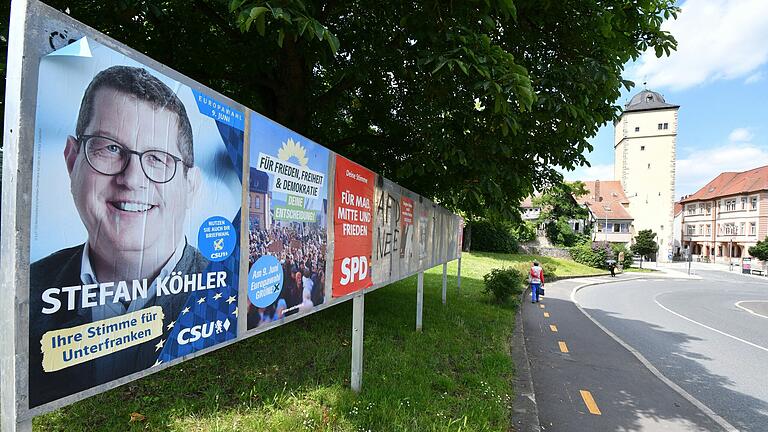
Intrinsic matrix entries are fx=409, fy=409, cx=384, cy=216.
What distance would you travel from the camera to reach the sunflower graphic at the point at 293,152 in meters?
2.90

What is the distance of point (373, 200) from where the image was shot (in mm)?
4773

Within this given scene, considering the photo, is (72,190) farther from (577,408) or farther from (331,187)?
(577,408)

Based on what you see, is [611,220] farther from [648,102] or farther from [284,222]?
[284,222]

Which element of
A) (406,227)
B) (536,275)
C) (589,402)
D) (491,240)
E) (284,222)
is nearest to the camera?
(284,222)

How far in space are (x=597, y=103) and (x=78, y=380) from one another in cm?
609

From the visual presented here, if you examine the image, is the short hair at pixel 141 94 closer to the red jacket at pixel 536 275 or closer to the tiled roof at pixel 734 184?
the red jacket at pixel 536 275

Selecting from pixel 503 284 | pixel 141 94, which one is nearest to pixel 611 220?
pixel 503 284

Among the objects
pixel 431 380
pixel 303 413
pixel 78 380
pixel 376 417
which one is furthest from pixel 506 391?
pixel 78 380

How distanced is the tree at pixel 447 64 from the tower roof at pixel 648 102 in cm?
6853

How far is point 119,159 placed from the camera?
168cm

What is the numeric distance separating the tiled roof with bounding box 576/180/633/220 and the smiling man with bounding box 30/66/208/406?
65790 millimetres

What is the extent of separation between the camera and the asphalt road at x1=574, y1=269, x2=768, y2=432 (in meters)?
6.27

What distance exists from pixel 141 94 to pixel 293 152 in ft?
4.32

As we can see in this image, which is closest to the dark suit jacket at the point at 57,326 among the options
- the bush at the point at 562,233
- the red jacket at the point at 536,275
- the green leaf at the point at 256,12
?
the green leaf at the point at 256,12
